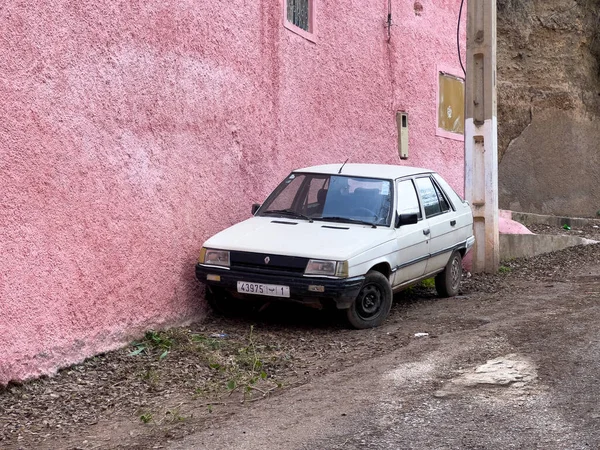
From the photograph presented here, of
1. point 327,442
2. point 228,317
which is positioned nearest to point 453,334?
point 228,317

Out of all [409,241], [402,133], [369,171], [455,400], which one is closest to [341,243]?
[409,241]

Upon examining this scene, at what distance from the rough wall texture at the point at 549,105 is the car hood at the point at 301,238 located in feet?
39.2

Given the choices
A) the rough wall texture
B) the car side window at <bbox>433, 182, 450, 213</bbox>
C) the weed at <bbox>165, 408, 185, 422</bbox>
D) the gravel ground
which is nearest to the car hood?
the gravel ground

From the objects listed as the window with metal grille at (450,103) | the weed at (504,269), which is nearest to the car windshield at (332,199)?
the weed at (504,269)

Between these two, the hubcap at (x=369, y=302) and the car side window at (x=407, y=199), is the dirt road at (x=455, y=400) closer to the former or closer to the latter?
the hubcap at (x=369, y=302)

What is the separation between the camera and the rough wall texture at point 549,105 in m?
20.6

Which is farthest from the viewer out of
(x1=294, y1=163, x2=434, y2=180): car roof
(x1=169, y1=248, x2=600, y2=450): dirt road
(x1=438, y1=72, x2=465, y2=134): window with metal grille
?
(x1=438, y1=72, x2=465, y2=134): window with metal grille

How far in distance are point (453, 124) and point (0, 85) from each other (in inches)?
396

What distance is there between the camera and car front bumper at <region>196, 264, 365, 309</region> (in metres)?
8.45

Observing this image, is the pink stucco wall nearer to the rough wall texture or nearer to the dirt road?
the dirt road

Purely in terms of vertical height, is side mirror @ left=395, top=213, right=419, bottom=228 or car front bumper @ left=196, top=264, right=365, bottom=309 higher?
side mirror @ left=395, top=213, right=419, bottom=228

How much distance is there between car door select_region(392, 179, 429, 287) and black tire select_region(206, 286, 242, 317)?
5.48 ft

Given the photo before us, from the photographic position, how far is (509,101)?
21.4 m

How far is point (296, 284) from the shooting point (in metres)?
8.50
